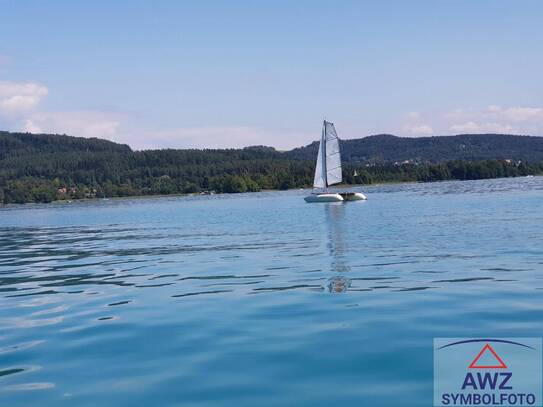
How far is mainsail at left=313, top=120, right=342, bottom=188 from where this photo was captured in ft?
333

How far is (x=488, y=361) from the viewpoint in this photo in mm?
11289

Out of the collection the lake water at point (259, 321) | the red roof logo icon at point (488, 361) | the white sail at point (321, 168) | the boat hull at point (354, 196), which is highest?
the white sail at point (321, 168)

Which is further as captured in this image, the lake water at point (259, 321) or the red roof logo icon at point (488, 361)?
the red roof logo icon at point (488, 361)

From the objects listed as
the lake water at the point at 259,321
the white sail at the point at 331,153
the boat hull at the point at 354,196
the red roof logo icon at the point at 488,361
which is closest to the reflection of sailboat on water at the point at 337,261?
the lake water at the point at 259,321

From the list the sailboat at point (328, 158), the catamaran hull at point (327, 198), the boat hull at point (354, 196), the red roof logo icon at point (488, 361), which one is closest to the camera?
the red roof logo icon at point (488, 361)

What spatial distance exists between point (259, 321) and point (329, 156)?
87085mm

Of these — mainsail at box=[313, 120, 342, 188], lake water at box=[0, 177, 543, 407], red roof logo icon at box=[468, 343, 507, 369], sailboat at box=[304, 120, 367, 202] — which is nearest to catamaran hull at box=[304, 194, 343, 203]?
sailboat at box=[304, 120, 367, 202]

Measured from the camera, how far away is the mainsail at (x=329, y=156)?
101 m

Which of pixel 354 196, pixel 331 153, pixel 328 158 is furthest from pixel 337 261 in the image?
pixel 331 153

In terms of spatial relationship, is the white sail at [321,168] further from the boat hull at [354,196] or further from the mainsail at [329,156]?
the boat hull at [354,196]

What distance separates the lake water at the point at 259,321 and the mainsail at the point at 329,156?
69940mm

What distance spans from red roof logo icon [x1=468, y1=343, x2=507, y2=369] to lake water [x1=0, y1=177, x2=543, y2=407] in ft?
2.54

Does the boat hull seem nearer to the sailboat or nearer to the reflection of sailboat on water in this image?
the sailboat

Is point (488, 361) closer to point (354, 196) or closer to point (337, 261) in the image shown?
point (337, 261)
